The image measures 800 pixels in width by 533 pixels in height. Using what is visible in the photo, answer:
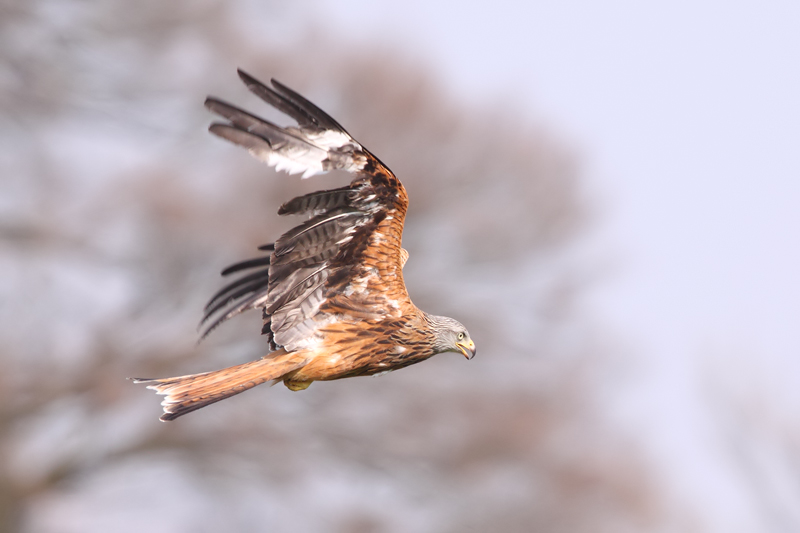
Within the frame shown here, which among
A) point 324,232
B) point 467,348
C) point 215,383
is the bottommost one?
point 215,383

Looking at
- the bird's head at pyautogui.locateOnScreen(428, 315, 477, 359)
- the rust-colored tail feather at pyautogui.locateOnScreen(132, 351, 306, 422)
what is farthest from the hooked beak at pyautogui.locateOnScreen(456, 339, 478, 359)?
the rust-colored tail feather at pyautogui.locateOnScreen(132, 351, 306, 422)

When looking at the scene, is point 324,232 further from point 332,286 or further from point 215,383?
point 215,383

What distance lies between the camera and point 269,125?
308 cm

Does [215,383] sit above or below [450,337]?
below

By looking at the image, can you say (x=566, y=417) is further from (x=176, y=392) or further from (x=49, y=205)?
(x=176, y=392)

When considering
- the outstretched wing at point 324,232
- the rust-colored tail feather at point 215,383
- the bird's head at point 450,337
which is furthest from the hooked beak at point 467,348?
the rust-colored tail feather at point 215,383

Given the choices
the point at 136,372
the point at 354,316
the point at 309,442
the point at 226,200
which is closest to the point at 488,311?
the point at 309,442

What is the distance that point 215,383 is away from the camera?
3205 mm

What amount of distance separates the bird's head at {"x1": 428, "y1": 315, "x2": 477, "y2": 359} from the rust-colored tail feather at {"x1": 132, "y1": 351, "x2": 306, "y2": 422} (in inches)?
20.6

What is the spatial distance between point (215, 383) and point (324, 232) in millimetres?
658

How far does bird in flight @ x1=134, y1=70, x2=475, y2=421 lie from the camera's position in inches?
124

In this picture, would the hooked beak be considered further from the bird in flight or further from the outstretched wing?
the outstretched wing

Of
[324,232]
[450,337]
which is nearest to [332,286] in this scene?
[324,232]

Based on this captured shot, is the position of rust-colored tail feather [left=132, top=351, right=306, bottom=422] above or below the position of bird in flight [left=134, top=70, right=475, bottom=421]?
below
